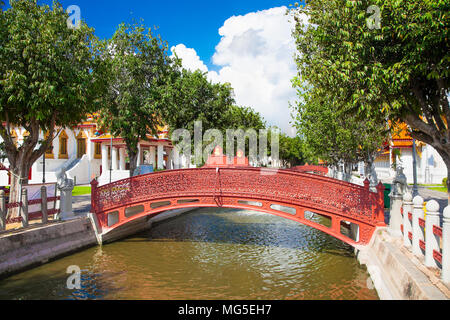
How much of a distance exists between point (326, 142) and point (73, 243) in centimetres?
1878

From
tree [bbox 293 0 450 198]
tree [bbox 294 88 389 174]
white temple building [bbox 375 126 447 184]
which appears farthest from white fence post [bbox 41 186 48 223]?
white temple building [bbox 375 126 447 184]

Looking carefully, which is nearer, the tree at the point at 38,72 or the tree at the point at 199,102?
the tree at the point at 38,72

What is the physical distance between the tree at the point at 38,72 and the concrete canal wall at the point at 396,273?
36.4 feet

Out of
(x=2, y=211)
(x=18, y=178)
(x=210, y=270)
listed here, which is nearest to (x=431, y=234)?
(x=210, y=270)

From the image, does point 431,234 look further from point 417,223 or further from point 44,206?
point 44,206

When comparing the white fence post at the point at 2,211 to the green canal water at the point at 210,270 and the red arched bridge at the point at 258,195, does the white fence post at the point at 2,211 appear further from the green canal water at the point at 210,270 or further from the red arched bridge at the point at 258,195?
the red arched bridge at the point at 258,195

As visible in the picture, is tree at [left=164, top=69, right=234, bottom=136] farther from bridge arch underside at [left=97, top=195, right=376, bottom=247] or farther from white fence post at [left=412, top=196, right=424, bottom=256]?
white fence post at [left=412, top=196, right=424, bottom=256]

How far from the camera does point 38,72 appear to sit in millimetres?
10984

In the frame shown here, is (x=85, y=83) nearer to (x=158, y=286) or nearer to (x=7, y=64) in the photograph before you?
(x=7, y=64)

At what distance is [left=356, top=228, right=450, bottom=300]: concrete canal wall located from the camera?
518cm

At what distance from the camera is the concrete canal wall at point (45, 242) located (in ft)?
31.5

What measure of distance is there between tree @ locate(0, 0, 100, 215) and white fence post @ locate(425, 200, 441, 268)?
11.3 m

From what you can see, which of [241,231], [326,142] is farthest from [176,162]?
[241,231]

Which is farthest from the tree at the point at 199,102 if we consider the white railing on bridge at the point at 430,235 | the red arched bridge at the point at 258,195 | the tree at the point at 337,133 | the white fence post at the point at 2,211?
the white railing on bridge at the point at 430,235
